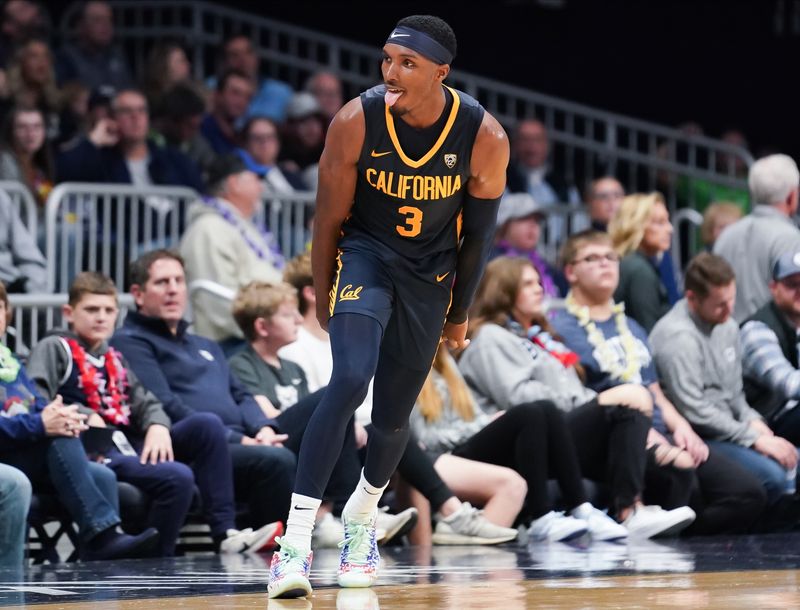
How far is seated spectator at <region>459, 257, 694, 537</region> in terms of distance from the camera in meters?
6.96

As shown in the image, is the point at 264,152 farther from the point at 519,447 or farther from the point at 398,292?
the point at 398,292

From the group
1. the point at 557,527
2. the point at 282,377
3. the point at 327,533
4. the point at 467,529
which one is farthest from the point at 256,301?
the point at 557,527

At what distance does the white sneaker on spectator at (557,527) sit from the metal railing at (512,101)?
5.15 m

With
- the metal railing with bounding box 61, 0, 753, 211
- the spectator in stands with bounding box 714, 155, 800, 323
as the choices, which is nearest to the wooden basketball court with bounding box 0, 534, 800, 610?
the spectator in stands with bounding box 714, 155, 800, 323

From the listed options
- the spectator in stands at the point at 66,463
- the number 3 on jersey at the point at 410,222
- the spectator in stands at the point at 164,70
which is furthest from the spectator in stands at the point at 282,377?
the spectator in stands at the point at 164,70

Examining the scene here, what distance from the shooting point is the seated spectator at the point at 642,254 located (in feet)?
26.9

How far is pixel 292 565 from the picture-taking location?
15.1ft

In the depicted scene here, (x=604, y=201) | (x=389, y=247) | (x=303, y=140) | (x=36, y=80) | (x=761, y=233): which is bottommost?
(x=389, y=247)

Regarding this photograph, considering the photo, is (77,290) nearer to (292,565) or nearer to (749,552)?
(292,565)

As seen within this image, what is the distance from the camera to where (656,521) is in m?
6.82

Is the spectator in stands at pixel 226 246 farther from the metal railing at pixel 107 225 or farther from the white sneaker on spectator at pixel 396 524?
the white sneaker on spectator at pixel 396 524

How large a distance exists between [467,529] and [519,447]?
437 millimetres

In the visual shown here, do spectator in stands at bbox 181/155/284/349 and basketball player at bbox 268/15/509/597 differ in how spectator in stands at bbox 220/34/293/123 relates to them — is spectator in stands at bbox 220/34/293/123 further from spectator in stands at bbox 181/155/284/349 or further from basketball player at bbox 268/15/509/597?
basketball player at bbox 268/15/509/597

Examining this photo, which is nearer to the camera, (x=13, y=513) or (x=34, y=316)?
(x=13, y=513)
